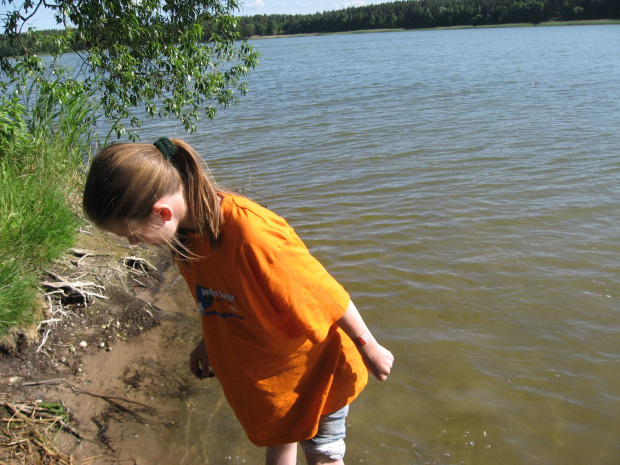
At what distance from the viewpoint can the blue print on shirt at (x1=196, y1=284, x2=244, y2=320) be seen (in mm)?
1707

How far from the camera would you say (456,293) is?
4.35 meters

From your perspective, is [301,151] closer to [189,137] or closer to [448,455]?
[189,137]

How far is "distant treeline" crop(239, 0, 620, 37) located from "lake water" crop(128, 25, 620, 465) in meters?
51.4

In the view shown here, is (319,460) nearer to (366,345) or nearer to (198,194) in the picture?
(366,345)

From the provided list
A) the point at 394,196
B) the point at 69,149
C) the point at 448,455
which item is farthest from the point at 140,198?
the point at 394,196

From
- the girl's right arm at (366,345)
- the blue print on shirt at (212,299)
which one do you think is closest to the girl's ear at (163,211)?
the blue print on shirt at (212,299)

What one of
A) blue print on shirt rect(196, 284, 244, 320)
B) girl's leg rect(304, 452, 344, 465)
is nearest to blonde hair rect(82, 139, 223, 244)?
blue print on shirt rect(196, 284, 244, 320)

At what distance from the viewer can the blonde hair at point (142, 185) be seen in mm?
1521

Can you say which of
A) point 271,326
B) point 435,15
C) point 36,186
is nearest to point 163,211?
point 271,326

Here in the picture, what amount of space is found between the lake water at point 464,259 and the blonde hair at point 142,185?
1.72 m

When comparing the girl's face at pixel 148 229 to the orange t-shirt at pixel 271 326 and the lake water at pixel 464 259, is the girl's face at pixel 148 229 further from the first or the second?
the lake water at pixel 464 259

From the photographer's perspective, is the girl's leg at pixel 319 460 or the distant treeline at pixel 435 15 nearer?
the girl's leg at pixel 319 460

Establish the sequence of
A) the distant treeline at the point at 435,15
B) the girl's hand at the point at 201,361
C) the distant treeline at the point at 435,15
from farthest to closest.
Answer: the distant treeline at the point at 435,15 < the distant treeline at the point at 435,15 < the girl's hand at the point at 201,361

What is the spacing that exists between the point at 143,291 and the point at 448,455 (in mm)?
2678
